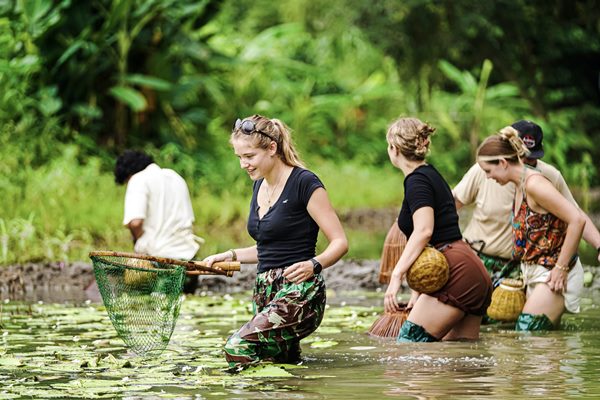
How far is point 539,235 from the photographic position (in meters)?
9.28

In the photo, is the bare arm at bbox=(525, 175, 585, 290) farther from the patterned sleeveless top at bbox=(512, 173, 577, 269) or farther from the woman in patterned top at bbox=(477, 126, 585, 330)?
the patterned sleeveless top at bbox=(512, 173, 577, 269)

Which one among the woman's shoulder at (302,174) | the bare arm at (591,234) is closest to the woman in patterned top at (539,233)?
the bare arm at (591,234)

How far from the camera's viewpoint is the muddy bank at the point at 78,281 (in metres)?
11.9

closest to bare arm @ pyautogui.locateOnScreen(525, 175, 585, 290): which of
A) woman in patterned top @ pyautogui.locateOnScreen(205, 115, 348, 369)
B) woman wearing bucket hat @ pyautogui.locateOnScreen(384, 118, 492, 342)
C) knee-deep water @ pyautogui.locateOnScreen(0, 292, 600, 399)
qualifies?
knee-deep water @ pyautogui.locateOnScreen(0, 292, 600, 399)

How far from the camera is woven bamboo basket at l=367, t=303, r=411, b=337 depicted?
8.88 metres

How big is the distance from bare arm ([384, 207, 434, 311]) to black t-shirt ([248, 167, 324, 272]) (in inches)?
40.3

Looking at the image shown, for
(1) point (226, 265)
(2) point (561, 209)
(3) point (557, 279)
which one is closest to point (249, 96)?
(3) point (557, 279)

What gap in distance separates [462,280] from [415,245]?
45 centimetres

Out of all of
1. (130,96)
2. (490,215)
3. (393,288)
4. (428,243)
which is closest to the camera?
(393,288)

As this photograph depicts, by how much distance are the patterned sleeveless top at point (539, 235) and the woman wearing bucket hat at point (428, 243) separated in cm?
88

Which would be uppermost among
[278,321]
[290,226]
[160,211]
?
[160,211]

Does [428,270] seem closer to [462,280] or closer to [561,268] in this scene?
[462,280]

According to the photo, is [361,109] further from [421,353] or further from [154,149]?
[421,353]

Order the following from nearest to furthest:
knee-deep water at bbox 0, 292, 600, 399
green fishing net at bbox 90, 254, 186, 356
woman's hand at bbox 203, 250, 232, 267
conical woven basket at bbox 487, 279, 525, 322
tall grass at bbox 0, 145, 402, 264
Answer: knee-deep water at bbox 0, 292, 600, 399 → woman's hand at bbox 203, 250, 232, 267 → green fishing net at bbox 90, 254, 186, 356 → conical woven basket at bbox 487, 279, 525, 322 → tall grass at bbox 0, 145, 402, 264
